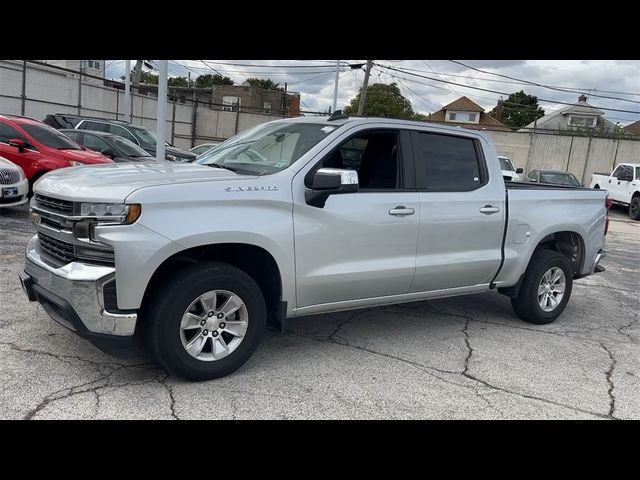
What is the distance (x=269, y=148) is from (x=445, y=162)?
1662 millimetres

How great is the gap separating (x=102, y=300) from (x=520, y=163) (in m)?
29.2

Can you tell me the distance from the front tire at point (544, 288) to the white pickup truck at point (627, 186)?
16.1 meters

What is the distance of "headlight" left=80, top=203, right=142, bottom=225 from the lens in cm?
346

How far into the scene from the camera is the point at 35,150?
10508 mm

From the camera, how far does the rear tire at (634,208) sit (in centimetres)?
1959

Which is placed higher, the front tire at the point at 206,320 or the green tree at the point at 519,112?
the green tree at the point at 519,112

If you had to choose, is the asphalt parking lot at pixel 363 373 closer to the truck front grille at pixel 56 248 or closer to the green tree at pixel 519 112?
the truck front grille at pixel 56 248

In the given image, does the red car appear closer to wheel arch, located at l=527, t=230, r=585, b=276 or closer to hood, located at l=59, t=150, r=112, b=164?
hood, located at l=59, t=150, r=112, b=164

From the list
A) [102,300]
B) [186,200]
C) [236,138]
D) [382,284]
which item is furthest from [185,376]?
[236,138]

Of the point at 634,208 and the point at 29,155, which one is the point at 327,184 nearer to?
the point at 29,155

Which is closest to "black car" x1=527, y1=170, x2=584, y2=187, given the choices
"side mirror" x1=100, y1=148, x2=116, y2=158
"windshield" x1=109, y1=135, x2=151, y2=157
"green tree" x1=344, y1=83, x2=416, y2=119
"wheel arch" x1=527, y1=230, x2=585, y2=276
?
"windshield" x1=109, y1=135, x2=151, y2=157

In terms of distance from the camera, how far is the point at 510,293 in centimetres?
581

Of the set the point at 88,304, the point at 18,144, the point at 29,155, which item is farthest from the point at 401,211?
the point at 18,144

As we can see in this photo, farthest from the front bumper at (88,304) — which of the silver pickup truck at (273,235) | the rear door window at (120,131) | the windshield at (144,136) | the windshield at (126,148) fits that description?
the rear door window at (120,131)
